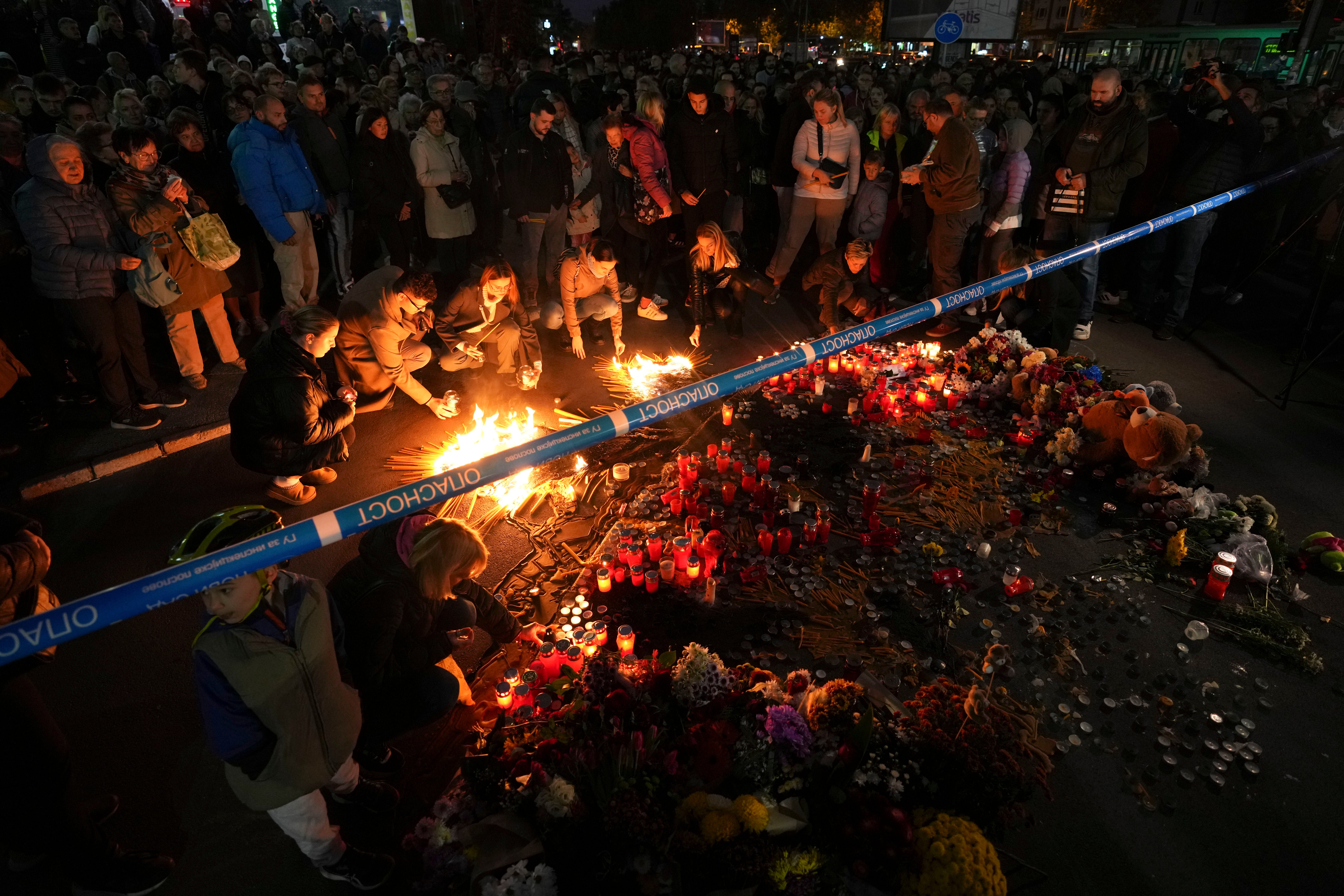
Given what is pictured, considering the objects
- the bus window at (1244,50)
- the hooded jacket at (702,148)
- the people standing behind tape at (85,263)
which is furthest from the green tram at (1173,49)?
the people standing behind tape at (85,263)

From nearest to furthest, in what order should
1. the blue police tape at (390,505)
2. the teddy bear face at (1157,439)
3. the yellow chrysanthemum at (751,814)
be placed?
1. the blue police tape at (390,505)
2. the yellow chrysanthemum at (751,814)
3. the teddy bear face at (1157,439)

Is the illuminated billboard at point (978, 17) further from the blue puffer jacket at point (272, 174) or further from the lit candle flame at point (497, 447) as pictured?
the lit candle flame at point (497, 447)

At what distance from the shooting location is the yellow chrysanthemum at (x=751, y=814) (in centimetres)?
273

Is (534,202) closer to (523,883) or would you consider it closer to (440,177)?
(440,177)

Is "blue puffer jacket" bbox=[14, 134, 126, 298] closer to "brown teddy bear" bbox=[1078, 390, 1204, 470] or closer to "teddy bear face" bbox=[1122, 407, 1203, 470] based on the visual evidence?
"brown teddy bear" bbox=[1078, 390, 1204, 470]

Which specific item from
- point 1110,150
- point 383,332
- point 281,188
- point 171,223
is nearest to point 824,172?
point 1110,150

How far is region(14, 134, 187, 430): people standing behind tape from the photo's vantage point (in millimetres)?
5062

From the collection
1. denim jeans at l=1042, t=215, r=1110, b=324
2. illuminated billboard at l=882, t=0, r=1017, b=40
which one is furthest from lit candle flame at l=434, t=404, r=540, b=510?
illuminated billboard at l=882, t=0, r=1017, b=40

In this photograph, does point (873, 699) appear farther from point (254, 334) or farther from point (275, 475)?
point (254, 334)

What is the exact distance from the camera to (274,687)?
2.46 meters

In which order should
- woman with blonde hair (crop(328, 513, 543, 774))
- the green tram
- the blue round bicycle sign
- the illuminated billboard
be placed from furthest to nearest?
the green tram
the illuminated billboard
the blue round bicycle sign
woman with blonde hair (crop(328, 513, 543, 774))

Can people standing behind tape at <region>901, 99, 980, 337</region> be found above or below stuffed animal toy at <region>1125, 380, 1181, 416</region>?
above

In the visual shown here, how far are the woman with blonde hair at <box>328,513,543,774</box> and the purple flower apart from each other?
143 cm

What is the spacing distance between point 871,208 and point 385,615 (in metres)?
7.00
